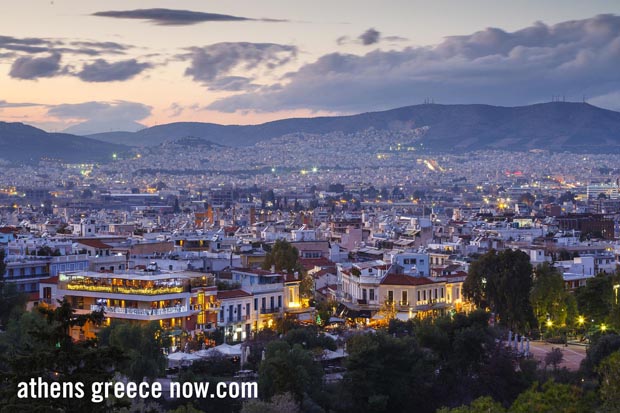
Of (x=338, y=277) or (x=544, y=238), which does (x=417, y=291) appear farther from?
(x=544, y=238)

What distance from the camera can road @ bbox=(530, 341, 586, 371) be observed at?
1300 inches

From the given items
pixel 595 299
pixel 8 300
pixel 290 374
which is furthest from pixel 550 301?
pixel 8 300

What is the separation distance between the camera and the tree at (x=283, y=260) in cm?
4362

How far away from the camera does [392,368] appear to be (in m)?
28.5

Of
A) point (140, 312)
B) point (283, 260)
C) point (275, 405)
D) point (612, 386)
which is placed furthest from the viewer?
point (283, 260)

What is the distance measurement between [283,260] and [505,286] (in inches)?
308

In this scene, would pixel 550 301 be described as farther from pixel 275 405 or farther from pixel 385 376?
pixel 275 405

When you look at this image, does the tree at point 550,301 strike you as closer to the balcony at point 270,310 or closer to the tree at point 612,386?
the balcony at point 270,310

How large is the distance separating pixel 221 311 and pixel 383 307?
6.87 m

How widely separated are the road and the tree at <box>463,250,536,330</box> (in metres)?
1.34

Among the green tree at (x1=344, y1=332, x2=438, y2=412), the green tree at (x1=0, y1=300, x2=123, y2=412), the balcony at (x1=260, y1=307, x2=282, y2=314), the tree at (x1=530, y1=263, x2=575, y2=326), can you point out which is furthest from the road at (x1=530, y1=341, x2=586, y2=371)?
the green tree at (x1=0, y1=300, x2=123, y2=412)

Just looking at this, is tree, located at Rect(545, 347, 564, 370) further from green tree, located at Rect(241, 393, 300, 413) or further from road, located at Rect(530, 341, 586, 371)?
green tree, located at Rect(241, 393, 300, 413)

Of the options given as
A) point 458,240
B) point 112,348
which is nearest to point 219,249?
point 458,240

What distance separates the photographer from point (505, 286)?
3912 cm
